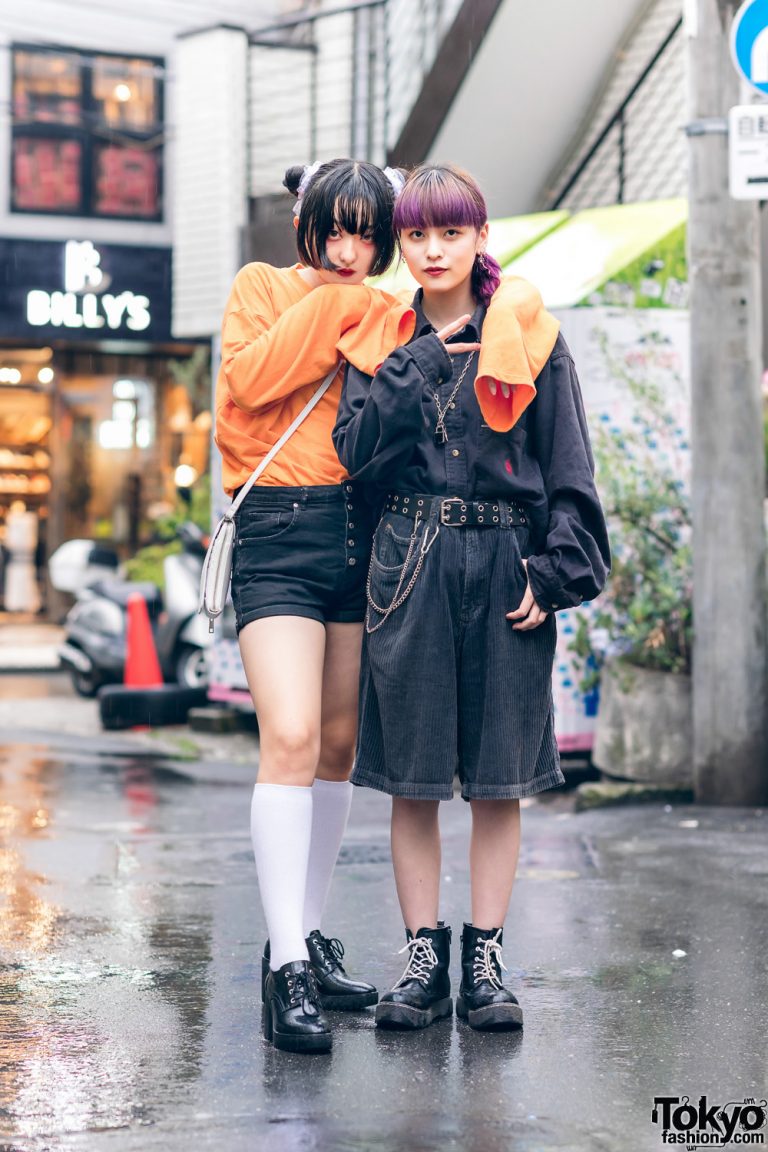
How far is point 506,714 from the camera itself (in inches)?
152

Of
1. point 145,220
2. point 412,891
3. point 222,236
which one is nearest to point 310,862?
point 412,891

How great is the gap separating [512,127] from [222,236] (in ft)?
8.60

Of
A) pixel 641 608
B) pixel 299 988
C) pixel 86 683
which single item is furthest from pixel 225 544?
pixel 86 683

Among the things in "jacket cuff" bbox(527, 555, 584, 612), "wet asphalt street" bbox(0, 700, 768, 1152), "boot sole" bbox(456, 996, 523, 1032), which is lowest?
"wet asphalt street" bbox(0, 700, 768, 1152)

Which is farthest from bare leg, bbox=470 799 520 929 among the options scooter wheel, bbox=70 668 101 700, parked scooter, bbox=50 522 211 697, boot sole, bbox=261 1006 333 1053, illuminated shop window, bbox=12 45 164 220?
illuminated shop window, bbox=12 45 164 220

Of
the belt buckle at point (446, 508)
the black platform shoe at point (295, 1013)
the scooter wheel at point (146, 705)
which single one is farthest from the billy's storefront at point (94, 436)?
the black platform shoe at point (295, 1013)

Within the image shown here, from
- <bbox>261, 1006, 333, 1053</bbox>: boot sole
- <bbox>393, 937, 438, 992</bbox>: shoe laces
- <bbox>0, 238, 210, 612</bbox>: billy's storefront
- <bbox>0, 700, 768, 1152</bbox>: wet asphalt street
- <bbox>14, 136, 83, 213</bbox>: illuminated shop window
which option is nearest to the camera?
<bbox>0, 700, 768, 1152</bbox>: wet asphalt street

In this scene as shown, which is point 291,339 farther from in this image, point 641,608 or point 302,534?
point 641,608

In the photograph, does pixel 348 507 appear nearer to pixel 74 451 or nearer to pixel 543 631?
pixel 543 631

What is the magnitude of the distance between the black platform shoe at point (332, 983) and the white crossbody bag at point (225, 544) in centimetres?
85

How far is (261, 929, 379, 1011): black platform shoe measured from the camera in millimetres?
4027

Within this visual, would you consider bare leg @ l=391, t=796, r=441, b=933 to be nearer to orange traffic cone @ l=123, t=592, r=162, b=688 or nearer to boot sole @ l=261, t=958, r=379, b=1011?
boot sole @ l=261, t=958, r=379, b=1011

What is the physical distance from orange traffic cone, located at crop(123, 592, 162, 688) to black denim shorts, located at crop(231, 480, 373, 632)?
726 centimetres

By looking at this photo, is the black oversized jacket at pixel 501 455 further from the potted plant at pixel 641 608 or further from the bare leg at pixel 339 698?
the potted plant at pixel 641 608
